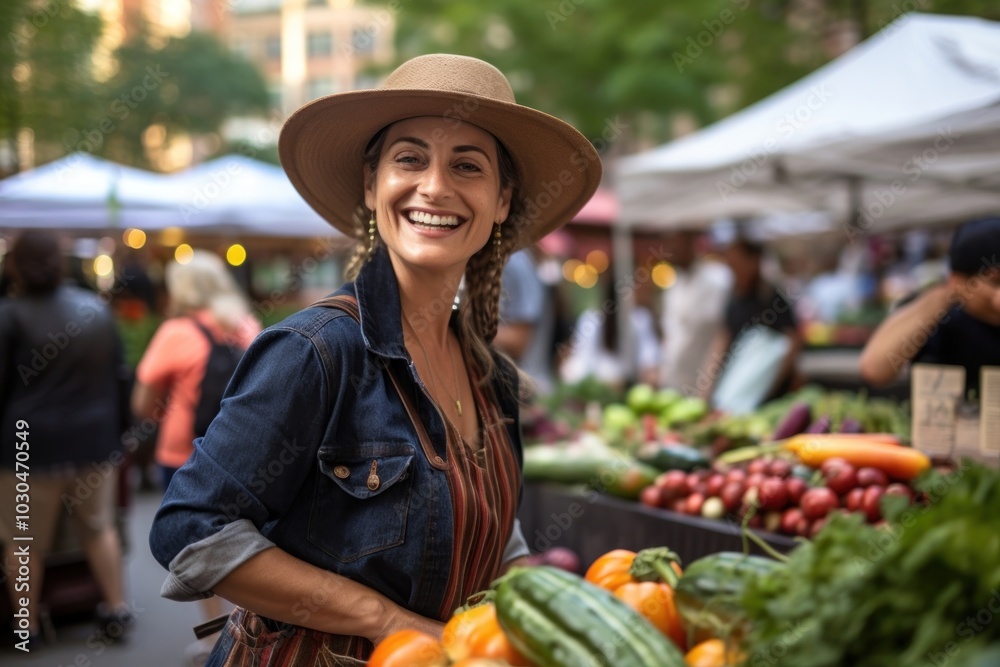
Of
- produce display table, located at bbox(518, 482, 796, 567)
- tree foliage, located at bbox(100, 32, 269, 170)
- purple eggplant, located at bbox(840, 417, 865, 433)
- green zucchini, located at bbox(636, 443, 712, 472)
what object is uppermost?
tree foliage, located at bbox(100, 32, 269, 170)

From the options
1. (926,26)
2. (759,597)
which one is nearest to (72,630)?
(759,597)

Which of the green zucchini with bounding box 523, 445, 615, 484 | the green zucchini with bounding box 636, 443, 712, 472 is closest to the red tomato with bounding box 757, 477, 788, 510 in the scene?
the green zucchini with bounding box 636, 443, 712, 472

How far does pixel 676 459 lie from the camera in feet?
14.2

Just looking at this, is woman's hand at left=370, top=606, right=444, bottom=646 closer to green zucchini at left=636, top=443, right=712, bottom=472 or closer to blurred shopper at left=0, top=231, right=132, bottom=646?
green zucchini at left=636, top=443, right=712, bottom=472

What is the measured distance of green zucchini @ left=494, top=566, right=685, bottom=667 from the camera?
1.26 m

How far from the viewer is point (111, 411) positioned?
17.7ft

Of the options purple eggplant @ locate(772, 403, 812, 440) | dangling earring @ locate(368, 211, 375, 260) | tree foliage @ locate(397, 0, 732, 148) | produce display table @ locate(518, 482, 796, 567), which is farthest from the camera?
tree foliage @ locate(397, 0, 732, 148)

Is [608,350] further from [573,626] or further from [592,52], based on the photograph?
[573,626]

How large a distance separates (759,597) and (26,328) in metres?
4.79

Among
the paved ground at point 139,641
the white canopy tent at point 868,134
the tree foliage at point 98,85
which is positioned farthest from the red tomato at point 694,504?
the tree foliage at point 98,85

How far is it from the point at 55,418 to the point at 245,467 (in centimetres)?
409

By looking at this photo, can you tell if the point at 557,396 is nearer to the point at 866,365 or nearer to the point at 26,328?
the point at 866,365

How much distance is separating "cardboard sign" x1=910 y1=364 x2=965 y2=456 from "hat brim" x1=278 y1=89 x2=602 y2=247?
1821 millimetres

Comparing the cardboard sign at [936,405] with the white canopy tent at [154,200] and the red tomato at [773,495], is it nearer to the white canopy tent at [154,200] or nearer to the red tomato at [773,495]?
the red tomato at [773,495]
